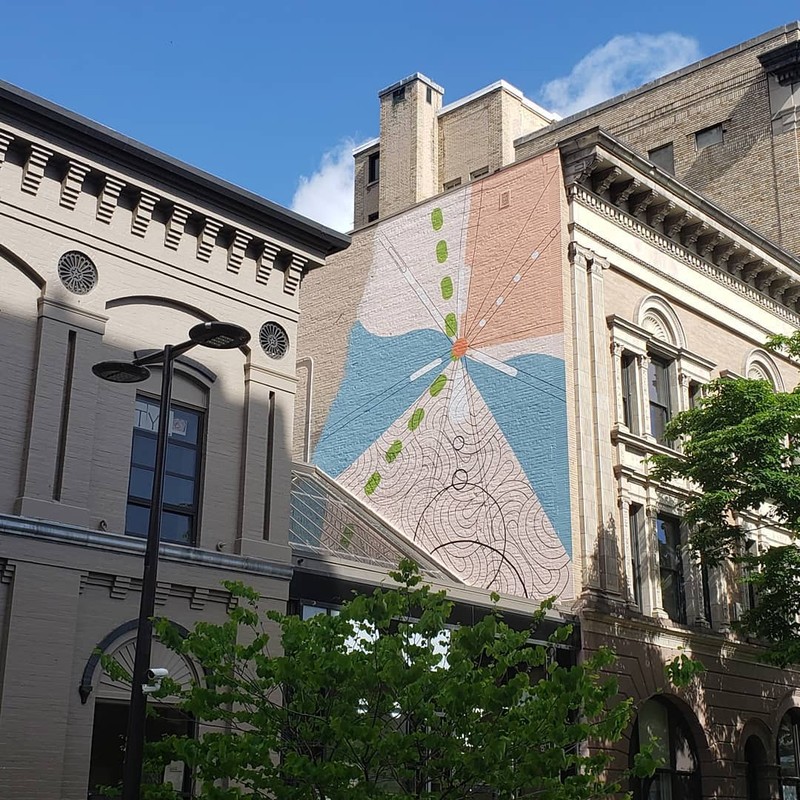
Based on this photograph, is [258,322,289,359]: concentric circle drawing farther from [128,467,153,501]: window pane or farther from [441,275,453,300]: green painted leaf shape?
[441,275,453,300]: green painted leaf shape

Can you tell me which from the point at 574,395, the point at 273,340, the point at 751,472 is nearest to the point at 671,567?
the point at 751,472

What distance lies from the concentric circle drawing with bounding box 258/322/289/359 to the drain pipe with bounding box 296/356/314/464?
10930 mm

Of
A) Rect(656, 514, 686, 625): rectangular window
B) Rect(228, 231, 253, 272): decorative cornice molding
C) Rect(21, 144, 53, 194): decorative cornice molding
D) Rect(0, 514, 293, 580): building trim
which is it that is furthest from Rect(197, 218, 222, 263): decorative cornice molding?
Rect(656, 514, 686, 625): rectangular window

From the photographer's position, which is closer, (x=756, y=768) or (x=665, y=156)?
(x=756, y=768)

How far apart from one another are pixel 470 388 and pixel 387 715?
585 inches

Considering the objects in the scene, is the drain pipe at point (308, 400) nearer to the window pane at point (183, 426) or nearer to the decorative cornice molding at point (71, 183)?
the window pane at point (183, 426)

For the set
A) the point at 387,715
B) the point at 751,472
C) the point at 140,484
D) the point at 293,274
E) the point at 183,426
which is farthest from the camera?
the point at 751,472

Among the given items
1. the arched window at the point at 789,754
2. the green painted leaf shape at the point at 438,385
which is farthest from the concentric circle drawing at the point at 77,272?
the arched window at the point at 789,754

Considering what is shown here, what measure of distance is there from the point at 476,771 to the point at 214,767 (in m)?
2.90

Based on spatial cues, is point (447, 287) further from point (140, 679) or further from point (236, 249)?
point (140, 679)

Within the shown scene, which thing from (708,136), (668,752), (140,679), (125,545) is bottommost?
(668,752)

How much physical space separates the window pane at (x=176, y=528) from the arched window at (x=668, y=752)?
11585 millimetres

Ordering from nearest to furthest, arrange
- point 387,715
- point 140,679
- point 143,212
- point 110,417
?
point 140,679, point 387,715, point 110,417, point 143,212

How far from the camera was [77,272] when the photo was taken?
61.0 ft
